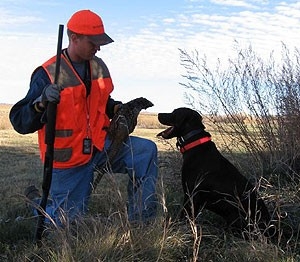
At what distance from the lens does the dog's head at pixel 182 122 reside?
19.3 feet

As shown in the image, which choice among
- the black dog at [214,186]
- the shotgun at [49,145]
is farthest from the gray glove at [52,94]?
the black dog at [214,186]

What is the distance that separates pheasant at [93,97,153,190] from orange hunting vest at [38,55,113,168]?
0.11m

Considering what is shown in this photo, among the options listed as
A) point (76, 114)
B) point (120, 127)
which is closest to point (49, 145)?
point (76, 114)

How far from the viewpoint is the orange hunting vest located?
4.84 m

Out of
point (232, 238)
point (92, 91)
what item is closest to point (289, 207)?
point (232, 238)

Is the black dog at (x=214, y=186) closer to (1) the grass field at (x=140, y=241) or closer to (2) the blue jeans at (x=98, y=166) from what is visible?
(1) the grass field at (x=140, y=241)

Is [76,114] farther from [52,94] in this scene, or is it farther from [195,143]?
[195,143]

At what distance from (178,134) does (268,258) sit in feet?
7.92

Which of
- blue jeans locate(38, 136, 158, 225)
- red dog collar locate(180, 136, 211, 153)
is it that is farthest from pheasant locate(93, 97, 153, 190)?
red dog collar locate(180, 136, 211, 153)

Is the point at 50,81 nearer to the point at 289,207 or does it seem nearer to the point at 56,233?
the point at 56,233

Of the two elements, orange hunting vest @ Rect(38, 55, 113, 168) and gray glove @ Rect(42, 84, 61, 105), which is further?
orange hunting vest @ Rect(38, 55, 113, 168)

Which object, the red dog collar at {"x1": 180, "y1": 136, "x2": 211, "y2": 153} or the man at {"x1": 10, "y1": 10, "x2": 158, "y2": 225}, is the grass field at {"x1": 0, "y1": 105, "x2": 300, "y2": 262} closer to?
the man at {"x1": 10, "y1": 10, "x2": 158, "y2": 225}

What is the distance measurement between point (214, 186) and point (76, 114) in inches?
57.9

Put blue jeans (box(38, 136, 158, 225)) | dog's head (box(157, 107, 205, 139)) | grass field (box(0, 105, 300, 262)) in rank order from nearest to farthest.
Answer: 1. grass field (box(0, 105, 300, 262))
2. blue jeans (box(38, 136, 158, 225))
3. dog's head (box(157, 107, 205, 139))
